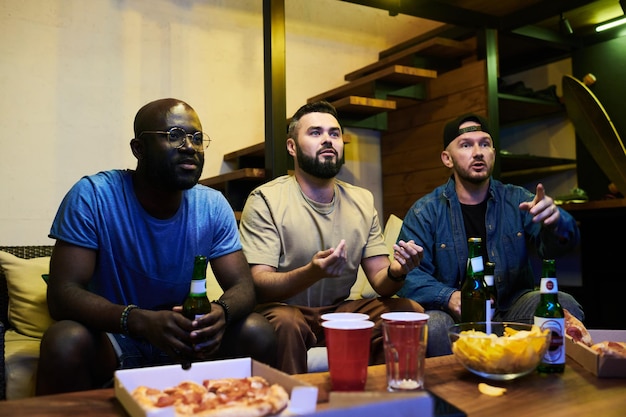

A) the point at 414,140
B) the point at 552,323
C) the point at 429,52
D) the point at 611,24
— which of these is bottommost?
the point at 552,323

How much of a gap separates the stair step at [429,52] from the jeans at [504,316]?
6.39 ft

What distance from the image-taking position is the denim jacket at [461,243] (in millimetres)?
2250

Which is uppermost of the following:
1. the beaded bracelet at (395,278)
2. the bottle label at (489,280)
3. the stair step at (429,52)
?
the stair step at (429,52)

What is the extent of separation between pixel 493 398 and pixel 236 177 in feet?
7.46

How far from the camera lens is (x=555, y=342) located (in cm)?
124

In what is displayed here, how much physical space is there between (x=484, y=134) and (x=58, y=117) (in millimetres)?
2250

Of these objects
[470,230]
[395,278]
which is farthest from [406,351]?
[470,230]

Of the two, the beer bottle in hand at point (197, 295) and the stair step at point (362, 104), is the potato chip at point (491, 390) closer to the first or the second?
the beer bottle in hand at point (197, 295)

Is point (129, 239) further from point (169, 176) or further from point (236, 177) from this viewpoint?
point (236, 177)

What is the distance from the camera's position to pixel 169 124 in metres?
1.72

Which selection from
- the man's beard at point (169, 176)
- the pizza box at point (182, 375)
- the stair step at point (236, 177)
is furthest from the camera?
the stair step at point (236, 177)

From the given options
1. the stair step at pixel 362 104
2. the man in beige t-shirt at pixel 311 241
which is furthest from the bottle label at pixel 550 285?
the stair step at pixel 362 104

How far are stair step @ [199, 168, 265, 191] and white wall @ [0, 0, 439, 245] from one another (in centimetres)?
18

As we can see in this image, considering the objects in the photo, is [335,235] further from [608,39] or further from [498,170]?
[608,39]
